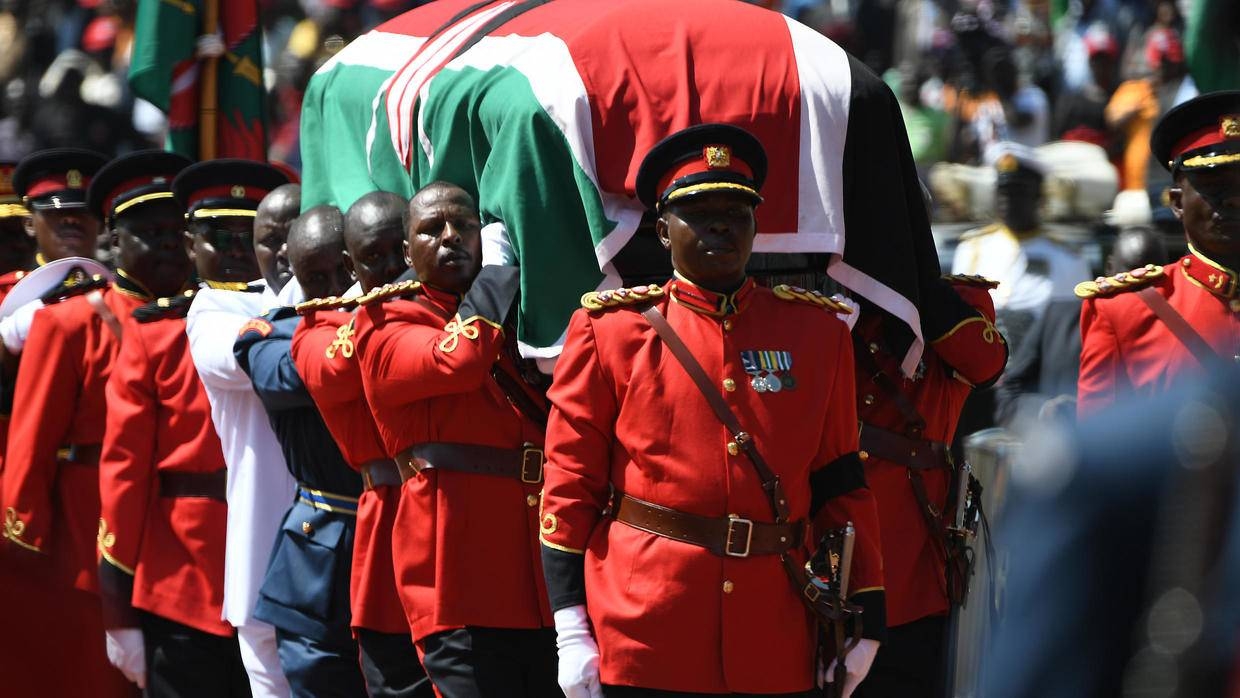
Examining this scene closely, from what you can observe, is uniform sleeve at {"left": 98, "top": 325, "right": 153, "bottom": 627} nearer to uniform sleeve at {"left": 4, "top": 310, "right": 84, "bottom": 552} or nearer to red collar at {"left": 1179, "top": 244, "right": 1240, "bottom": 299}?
uniform sleeve at {"left": 4, "top": 310, "right": 84, "bottom": 552}

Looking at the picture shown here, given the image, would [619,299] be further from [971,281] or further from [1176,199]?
[1176,199]

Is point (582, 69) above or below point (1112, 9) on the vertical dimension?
above

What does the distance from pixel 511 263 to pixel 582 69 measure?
509 millimetres

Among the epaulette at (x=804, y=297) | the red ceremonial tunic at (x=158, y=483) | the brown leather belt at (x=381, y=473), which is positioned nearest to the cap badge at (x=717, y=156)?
the epaulette at (x=804, y=297)

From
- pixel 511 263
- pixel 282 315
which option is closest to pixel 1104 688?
pixel 511 263

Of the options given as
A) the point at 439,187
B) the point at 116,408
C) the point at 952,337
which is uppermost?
the point at 439,187

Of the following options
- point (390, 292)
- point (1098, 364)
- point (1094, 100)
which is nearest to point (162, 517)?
point (390, 292)

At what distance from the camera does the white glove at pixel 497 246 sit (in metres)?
4.98

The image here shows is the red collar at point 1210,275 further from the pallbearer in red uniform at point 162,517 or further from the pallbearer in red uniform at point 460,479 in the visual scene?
the pallbearer in red uniform at point 162,517

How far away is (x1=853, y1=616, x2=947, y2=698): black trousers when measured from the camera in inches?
207

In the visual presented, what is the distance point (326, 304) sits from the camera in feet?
17.1

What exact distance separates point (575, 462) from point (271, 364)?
1.35 m

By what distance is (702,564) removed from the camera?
4234 mm

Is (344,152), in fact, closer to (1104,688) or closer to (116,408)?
(116,408)
